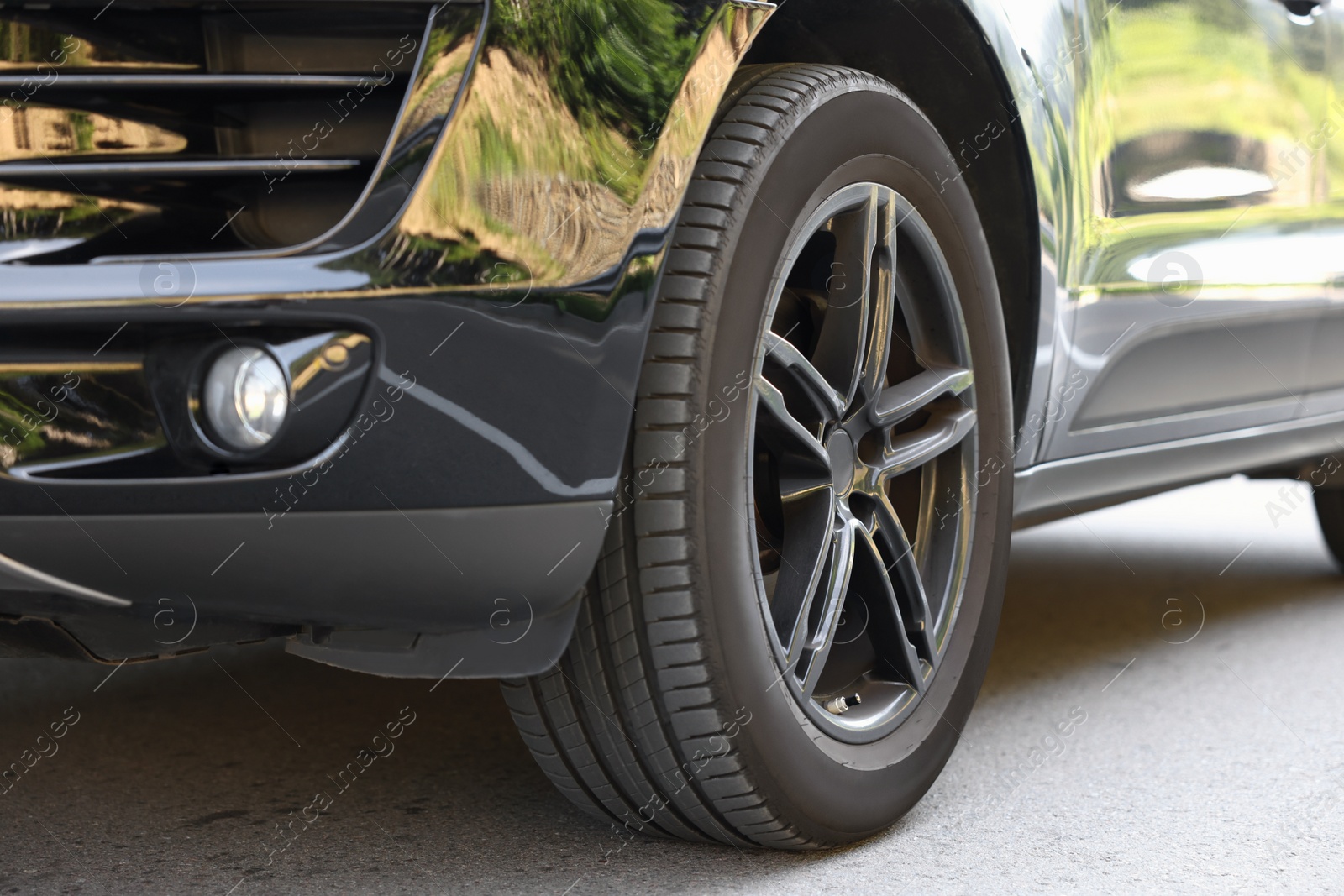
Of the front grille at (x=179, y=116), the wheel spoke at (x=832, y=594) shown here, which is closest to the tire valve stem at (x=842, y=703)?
the wheel spoke at (x=832, y=594)

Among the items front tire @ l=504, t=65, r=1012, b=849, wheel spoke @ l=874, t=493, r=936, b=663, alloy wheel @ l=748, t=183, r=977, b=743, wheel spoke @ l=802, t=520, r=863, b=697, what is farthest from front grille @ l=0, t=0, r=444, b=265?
wheel spoke @ l=874, t=493, r=936, b=663

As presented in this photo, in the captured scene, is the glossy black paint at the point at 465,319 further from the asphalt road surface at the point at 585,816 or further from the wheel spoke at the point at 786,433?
the asphalt road surface at the point at 585,816

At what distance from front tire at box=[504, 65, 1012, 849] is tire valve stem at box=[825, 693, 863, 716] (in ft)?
0.04

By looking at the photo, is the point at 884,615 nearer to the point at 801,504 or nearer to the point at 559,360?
the point at 801,504

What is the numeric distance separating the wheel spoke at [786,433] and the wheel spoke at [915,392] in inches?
4.9

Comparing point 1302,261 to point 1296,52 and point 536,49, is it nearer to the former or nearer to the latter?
point 1296,52

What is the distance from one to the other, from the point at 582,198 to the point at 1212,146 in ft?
5.05

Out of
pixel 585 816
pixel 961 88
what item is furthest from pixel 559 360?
pixel 961 88

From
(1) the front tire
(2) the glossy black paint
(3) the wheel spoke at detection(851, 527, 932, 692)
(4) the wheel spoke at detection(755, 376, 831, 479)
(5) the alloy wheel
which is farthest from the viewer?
(3) the wheel spoke at detection(851, 527, 932, 692)

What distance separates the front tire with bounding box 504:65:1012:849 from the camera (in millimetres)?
1575

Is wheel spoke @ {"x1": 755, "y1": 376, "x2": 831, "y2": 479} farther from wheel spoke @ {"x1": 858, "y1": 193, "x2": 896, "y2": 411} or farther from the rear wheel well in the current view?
the rear wheel well

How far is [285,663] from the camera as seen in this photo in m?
2.97

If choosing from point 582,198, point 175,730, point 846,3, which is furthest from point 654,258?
point 175,730

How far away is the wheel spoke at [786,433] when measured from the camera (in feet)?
5.54
